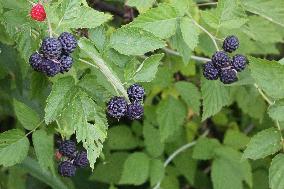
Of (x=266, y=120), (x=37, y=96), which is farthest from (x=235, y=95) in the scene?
(x=37, y=96)

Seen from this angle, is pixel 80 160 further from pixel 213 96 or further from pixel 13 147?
pixel 213 96

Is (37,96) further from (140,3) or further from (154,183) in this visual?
(154,183)

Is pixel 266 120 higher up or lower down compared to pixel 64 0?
lower down

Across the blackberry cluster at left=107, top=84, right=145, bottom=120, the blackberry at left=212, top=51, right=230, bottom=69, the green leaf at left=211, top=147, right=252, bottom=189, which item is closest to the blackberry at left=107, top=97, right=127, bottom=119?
the blackberry cluster at left=107, top=84, right=145, bottom=120

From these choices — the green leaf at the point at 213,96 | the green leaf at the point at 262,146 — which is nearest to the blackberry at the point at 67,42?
the green leaf at the point at 262,146

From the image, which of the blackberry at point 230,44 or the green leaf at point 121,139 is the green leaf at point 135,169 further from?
the blackberry at point 230,44

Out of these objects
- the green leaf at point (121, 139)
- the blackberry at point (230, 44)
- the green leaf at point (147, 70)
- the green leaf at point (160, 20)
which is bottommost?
the green leaf at point (121, 139)
